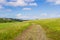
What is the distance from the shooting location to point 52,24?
235 centimetres

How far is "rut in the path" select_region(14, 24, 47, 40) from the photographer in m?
2.28

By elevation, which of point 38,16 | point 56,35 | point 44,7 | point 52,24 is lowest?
point 56,35

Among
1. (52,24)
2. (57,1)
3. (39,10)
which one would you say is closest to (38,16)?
(39,10)

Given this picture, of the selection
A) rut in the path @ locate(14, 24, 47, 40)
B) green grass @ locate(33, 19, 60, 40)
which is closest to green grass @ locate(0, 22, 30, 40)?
rut in the path @ locate(14, 24, 47, 40)

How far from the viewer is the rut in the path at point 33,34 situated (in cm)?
228

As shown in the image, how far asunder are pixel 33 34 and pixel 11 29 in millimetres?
448

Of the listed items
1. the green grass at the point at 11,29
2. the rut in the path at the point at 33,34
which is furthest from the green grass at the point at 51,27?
the green grass at the point at 11,29

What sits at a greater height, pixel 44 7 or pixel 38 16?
pixel 44 7

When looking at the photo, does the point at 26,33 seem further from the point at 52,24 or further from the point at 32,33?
the point at 52,24

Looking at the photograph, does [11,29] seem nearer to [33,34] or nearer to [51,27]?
[33,34]

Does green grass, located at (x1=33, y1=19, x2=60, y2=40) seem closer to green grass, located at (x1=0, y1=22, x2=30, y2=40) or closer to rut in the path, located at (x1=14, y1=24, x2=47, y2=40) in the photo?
rut in the path, located at (x1=14, y1=24, x2=47, y2=40)

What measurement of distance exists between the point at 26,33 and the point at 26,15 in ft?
1.21

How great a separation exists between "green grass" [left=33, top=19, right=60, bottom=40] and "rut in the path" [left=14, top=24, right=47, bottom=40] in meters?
0.09

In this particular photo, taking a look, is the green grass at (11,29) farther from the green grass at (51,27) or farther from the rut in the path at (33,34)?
the green grass at (51,27)
